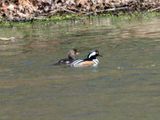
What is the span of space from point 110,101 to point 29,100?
1.61 metres

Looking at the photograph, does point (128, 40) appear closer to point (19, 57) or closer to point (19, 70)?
point (19, 57)

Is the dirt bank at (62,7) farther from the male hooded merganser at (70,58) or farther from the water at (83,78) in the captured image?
the male hooded merganser at (70,58)

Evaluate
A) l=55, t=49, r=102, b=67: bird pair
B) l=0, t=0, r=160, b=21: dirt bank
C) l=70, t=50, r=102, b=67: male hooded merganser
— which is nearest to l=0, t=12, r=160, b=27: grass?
l=0, t=0, r=160, b=21: dirt bank

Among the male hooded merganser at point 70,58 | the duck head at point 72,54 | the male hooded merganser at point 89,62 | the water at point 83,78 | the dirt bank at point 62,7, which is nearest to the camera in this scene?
the water at point 83,78

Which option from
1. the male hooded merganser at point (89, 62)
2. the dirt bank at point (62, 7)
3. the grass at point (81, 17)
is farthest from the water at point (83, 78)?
the dirt bank at point (62, 7)

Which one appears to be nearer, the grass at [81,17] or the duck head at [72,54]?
the duck head at [72,54]

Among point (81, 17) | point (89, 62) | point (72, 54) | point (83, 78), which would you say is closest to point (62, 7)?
point (81, 17)

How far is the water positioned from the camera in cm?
1398

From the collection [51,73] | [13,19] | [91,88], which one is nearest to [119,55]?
[51,73]

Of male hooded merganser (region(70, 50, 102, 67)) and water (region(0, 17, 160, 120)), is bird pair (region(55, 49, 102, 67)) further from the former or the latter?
water (region(0, 17, 160, 120))

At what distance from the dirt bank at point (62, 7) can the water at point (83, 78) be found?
5.51 metres

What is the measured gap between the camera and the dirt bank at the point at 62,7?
3447 centimetres

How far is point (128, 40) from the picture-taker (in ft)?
81.6

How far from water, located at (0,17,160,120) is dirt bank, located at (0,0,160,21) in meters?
5.51
